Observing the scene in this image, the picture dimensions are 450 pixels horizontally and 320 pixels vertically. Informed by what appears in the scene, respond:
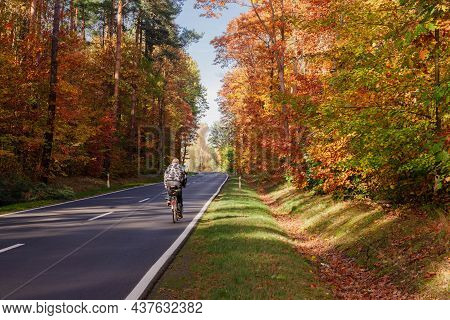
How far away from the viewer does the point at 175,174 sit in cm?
1368

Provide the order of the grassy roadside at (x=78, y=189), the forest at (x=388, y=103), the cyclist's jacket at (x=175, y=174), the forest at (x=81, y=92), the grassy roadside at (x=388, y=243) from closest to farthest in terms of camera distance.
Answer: the grassy roadside at (x=388, y=243) → the forest at (x=388, y=103) → the cyclist's jacket at (x=175, y=174) → the grassy roadside at (x=78, y=189) → the forest at (x=81, y=92)

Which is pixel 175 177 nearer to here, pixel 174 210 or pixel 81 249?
pixel 174 210

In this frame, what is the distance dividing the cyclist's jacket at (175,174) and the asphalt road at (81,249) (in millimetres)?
1335

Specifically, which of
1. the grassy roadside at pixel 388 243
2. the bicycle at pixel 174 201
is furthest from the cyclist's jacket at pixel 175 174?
the grassy roadside at pixel 388 243

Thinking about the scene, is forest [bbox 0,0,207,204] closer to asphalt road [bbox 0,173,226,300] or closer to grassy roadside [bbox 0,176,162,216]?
grassy roadside [bbox 0,176,162,216]

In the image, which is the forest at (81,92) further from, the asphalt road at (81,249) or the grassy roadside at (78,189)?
the asphalt road at (81,249)

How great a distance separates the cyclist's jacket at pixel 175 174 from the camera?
1362cm

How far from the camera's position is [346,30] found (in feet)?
31.8

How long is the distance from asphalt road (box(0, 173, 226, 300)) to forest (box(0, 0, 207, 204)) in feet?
24.1

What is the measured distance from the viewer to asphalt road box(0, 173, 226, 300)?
20.7 feet

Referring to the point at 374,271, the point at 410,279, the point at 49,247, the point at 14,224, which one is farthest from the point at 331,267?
the point at 14,224

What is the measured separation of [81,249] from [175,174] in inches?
196

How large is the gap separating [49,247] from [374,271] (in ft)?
22.2

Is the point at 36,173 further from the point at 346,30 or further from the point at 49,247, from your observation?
the point at 346,30
